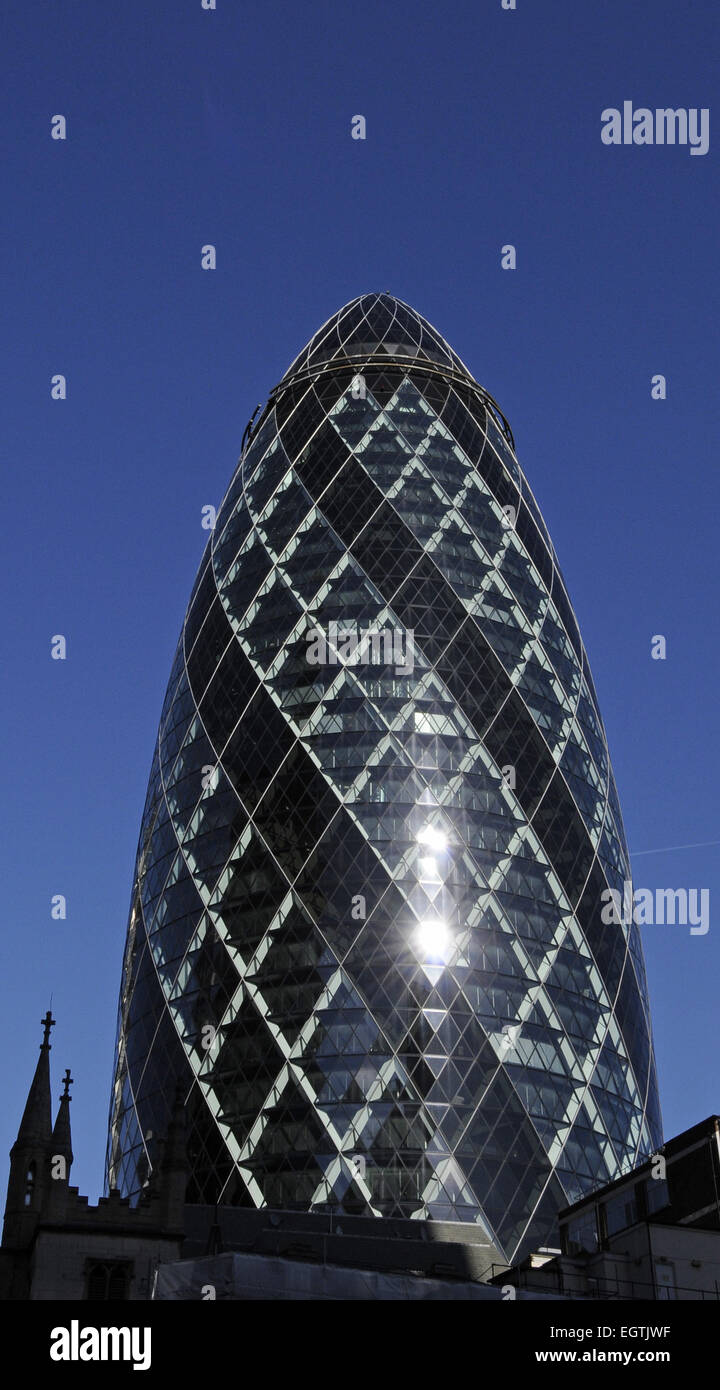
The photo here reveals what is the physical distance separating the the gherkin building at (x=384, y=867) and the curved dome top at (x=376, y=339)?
111 inches

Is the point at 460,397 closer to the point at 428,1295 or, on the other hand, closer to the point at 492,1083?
the point at 492,1083

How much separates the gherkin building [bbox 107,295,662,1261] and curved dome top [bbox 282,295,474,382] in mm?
2826

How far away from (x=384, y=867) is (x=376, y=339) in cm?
2225

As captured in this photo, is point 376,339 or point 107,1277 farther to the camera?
point 376,339

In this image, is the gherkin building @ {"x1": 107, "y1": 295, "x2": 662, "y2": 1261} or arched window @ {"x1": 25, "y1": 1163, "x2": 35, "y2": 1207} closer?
arched window @ {"x1": 25, "y1": 1163, "x2": 35, "y2": 1207}

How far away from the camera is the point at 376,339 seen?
6122 centimetres

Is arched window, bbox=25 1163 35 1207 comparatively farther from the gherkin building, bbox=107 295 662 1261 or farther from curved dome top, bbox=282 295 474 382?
curved dome top, bbox=282 295 474 382

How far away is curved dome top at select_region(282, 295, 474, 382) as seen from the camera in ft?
199

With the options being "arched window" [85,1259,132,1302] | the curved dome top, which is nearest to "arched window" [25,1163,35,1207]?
"arched window" [85,1259,132,1302]

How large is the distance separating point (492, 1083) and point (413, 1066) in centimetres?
209

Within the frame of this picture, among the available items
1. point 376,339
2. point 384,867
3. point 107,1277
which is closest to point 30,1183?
point 107,1277

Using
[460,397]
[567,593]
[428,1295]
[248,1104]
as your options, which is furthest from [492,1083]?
[460,397]

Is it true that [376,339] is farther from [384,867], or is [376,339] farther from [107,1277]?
[107,1277]

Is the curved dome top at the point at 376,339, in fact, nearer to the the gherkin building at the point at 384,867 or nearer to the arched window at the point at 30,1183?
the the gherkin building at the point at 384,867
